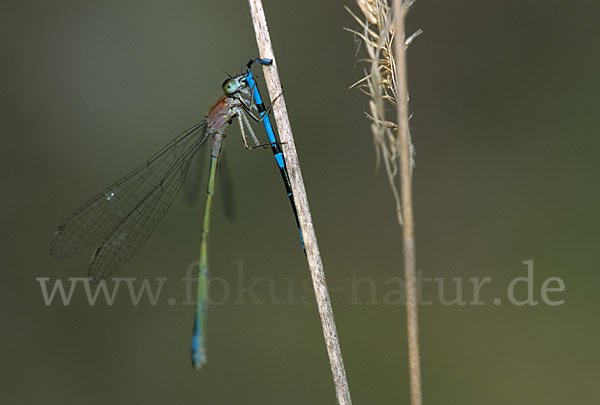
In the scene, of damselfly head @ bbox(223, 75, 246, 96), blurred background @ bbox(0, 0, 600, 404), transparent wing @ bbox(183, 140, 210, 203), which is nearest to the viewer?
damselfly head @ bbox(223, 75, 246, 96)

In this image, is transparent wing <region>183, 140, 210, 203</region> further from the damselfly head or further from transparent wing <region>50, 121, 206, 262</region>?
the damselfly head

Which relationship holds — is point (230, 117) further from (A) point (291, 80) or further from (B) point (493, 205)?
(B) point (493, 205)

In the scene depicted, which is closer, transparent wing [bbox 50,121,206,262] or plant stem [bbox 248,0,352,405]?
plant stem [bbox 248,0,352,405]

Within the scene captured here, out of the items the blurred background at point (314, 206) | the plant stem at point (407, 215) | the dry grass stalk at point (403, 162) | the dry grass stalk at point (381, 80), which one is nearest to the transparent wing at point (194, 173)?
the blurred background at point (314, 206)

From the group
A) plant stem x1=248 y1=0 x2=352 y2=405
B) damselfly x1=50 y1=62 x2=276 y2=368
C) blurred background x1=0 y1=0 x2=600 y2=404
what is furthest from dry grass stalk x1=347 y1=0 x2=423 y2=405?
blurred background x1=0 y1=0 x2=600 y2=404

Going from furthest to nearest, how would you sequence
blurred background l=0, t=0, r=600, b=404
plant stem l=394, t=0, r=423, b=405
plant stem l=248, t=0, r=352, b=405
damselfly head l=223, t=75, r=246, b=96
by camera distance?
1. blurred background l=0, t=0, r=600, b=404
2. damselfly head l=223, t=75, r=246, b=96
3. plant stem l=248, t=0, r=352, b=405
4. plant stem l=394, t=0, r=423, b=405

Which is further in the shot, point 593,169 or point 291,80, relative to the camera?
point 291,80

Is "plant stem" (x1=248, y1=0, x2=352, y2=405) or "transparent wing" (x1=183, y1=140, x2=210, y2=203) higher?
"transparent wing" (x1=183, y1=140, x2=210, y2=203)

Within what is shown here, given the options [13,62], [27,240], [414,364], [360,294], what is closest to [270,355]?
[360,294]
